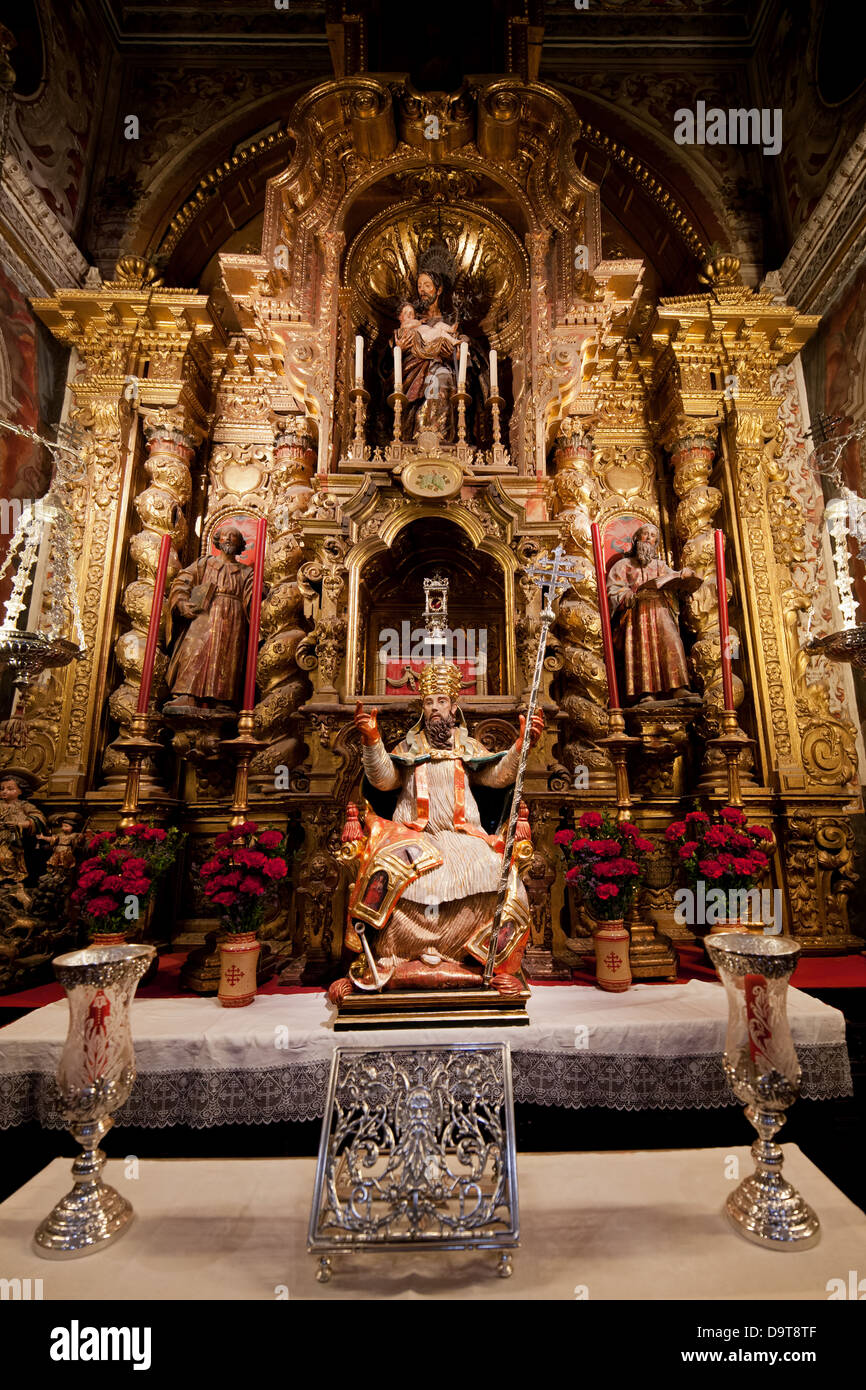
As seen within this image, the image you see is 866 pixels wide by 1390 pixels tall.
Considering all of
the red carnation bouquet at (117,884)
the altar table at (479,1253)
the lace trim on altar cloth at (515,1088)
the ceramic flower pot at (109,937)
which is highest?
the red carnation bouquet at (117,884)

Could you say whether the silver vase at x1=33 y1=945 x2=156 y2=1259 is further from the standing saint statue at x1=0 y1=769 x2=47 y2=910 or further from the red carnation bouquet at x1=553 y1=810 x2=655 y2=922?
the standing saint statue at x1=0 y1=769 x2=47 y2=910

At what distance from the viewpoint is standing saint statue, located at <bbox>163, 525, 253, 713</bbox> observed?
598 centimetres

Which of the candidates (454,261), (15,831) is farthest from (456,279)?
(15,831)

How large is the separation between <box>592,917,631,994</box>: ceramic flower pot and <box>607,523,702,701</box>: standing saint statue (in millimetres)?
2731

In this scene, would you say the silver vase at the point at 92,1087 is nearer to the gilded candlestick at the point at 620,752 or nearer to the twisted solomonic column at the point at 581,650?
the gilded candlestick at the point at 620,752

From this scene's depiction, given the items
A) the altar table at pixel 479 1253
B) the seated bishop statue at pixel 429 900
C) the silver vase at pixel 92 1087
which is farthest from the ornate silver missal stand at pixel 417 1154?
the seated bishop statue at pixel 429 900

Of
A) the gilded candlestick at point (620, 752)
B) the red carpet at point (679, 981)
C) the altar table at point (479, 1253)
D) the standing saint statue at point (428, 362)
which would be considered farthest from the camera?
the standing saint statue at point (428, 362)

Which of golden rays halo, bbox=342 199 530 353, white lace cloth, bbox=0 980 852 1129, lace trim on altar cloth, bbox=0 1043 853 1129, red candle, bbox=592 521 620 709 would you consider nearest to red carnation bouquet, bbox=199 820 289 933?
white lace cloth, bbox=0 980 852 1129

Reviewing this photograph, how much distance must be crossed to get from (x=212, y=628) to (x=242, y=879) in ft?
10.2

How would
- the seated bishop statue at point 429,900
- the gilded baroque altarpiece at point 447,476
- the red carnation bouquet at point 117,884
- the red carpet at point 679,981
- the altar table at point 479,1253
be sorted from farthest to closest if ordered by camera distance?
the gilded baroque altarpiece at point 447,476
the red carpet at point 679,981
the red carnation bouquet at point 117,884
the seated bishop statue at point 429,900
the altar table at point 479,1253

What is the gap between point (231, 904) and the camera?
3.71 m

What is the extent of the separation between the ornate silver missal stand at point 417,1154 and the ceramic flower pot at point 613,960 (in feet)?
4.93

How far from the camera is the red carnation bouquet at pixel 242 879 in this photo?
3.71m
